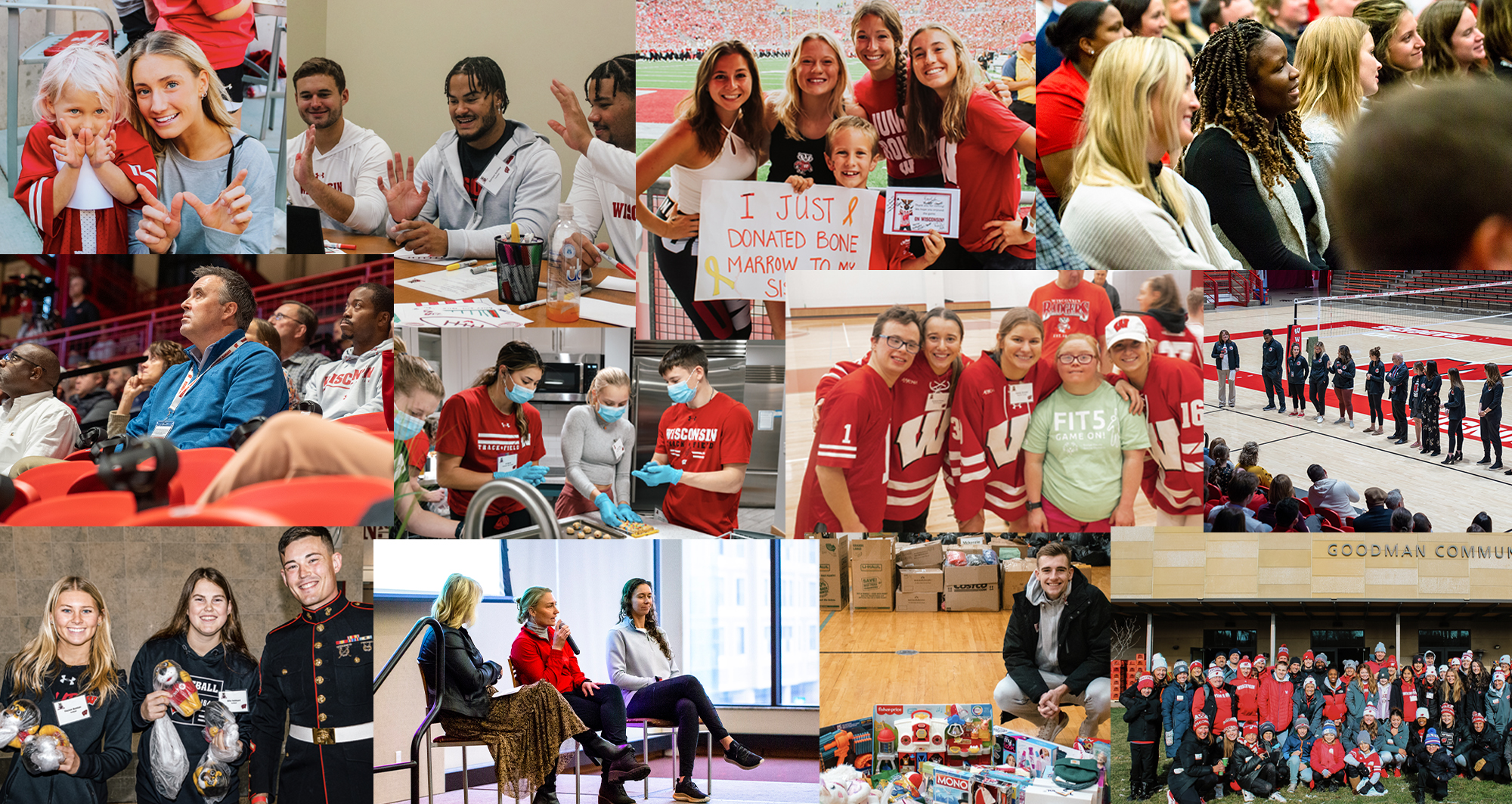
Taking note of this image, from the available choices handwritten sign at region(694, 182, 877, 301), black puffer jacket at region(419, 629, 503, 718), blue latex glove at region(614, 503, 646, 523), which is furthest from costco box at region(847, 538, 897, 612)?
black puffer jacket at region(419, 629, 503, 718)

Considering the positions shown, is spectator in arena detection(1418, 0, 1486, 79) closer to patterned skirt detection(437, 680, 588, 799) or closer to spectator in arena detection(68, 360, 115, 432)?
patterned skirt detection(437, 680, 588, 799)

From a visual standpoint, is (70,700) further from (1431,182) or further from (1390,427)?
(1431,182)

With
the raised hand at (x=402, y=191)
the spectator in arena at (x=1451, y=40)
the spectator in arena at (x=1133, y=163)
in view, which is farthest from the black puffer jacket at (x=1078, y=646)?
the raised hand at (x=402, y=191)

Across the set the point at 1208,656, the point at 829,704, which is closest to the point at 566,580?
the point at 829,704

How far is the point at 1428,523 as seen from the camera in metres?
5.20

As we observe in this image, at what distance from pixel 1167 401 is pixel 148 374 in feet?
15.9

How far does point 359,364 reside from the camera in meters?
5.20

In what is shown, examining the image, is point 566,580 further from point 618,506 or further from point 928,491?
point 928,491

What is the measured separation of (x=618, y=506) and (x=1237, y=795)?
10.8 feet

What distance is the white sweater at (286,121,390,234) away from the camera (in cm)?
526

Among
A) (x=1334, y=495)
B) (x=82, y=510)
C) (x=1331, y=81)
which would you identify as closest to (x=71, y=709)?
(x=82, y=510)

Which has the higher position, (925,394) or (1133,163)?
(1133,163)

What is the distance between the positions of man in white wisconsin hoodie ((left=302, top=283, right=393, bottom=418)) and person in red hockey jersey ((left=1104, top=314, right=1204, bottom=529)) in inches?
135

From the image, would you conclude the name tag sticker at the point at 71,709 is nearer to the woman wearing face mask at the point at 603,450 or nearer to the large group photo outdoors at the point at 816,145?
the woman wearing face mask at the point at 603,450
